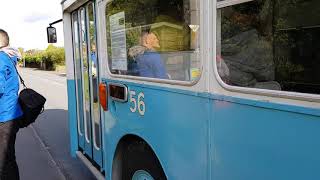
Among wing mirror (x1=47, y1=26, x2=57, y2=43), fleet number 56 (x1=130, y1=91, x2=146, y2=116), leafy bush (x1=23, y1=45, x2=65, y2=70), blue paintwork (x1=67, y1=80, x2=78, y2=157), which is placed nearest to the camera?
fleet number 56 (x1=130, y1=91, x2=146, y2=116)

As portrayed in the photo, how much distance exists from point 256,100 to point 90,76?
3.16 meters

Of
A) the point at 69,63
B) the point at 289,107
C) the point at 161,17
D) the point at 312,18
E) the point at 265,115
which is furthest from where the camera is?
the point at 69,63

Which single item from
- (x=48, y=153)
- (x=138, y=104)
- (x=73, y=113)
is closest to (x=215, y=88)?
(x=138, y=104)

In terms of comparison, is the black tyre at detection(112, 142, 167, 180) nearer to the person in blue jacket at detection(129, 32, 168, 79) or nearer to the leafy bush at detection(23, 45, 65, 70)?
the person in blue jacket at detection(129, 32, 168, 79)

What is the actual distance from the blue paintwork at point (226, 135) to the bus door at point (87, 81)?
1.47 metres

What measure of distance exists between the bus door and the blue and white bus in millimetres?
900

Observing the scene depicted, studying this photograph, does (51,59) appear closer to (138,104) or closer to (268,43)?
(138,104)

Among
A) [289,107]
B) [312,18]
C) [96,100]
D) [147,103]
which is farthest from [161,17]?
[96,100]

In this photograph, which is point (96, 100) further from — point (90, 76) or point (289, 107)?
point (289, 107)

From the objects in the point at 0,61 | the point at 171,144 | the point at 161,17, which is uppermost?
the point at 161,17

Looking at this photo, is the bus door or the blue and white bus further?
the bus door

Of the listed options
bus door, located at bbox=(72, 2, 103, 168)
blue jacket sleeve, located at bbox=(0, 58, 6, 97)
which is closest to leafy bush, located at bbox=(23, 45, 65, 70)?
bus door, located at bbox=(72, 2, 103, 168)

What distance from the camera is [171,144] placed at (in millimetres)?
2629

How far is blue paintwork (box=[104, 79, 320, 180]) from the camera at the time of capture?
162 centimetres
